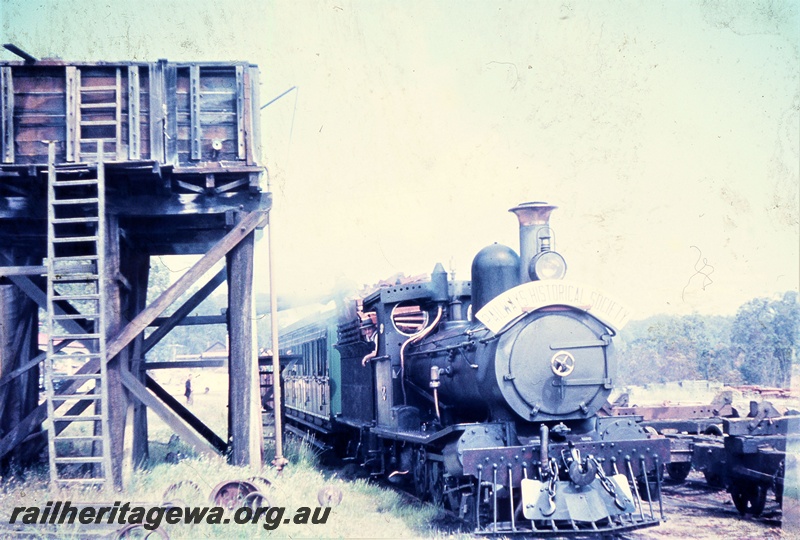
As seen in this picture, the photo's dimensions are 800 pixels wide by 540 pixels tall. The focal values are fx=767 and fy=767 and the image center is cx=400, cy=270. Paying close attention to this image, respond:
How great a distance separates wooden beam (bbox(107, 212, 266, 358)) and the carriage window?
2641 mm

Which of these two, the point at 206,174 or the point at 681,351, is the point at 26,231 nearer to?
the point at 206,174

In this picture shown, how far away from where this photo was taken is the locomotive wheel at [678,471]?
1123 cm

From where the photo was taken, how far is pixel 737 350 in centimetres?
3619

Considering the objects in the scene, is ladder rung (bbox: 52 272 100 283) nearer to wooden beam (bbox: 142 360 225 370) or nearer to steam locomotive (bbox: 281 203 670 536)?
wooden beam (bbox: 142 360 225 370)

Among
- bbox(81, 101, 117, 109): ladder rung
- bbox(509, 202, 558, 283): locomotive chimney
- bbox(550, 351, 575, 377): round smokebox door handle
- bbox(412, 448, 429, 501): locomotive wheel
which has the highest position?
bbox(81, 101, 117, 109): ladder rung

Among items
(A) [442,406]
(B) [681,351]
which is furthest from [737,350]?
(A) [442,406]

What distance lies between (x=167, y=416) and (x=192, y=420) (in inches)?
94.2

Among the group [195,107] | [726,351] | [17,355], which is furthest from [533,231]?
[726,351]

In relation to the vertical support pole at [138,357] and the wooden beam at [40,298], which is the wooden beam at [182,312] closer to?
the vertical support pole at [138,357]

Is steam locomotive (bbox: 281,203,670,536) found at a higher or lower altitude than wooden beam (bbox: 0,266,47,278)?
lower

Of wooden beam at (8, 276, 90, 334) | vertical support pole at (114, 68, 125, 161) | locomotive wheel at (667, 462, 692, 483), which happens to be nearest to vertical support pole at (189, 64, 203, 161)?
vertical support pole at (114, 68, 125, 161)

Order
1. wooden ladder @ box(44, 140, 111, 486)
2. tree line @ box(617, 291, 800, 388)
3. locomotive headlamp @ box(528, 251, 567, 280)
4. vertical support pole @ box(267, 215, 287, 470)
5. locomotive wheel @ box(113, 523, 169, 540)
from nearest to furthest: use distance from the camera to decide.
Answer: locomotive wheel @ box(113, 523, 169, 540) → wooden ladder @ box(44, 140, 111, 486) → locomotive headlamp @ box(528, 251, 567, 280) → vertical support pole @ box(267, 215, 287, 470) → tree line @ box(617, 291, 800, 388)

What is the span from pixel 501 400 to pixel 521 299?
102cm

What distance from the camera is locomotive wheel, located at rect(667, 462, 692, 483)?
11234 millimetres
